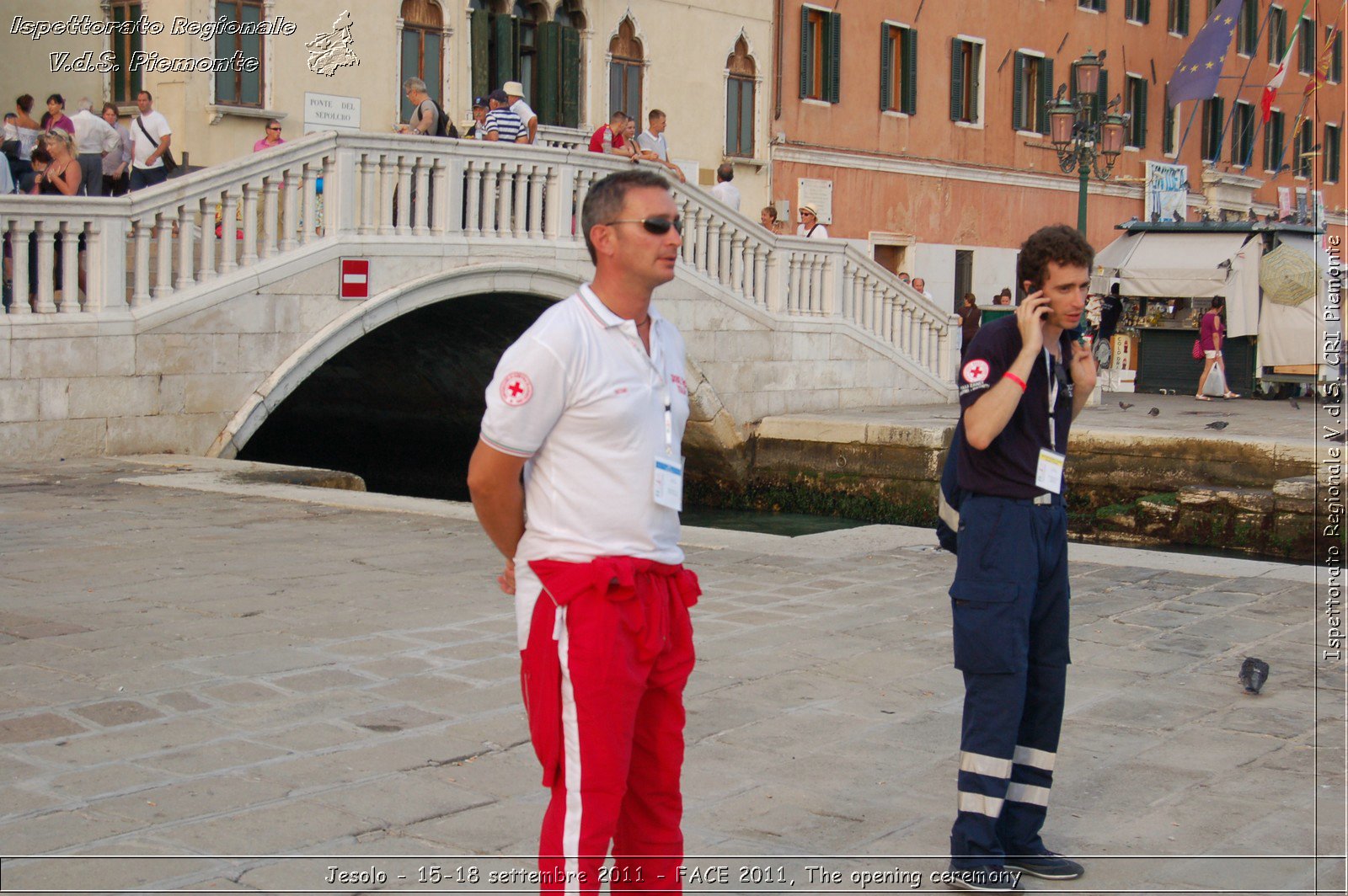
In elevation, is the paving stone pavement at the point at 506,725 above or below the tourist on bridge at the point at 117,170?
below

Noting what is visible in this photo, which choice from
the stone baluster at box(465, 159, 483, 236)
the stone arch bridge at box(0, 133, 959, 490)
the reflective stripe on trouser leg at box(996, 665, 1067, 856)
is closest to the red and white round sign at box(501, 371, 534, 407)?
the reflective stripe on trouser leg at box(996, 665, 1067, 856)

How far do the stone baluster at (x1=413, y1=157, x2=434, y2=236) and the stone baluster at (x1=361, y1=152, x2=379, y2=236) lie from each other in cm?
42

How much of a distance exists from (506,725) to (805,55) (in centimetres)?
2185

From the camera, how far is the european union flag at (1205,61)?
3034 cm

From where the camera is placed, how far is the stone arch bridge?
11.3 metres

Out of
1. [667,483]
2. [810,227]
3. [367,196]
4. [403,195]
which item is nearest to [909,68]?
[810,227]

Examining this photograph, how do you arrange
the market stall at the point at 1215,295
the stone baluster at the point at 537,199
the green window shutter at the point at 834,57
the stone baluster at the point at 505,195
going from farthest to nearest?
the green window shutter at the point at 834,57, the market stall at the point at 1215,295, the stone baluster at the point at 537,199, the stone baluster at the point at 505,195

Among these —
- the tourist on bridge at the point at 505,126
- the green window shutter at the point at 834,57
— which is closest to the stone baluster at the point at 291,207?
the tourist on bridge at the point at 505,126

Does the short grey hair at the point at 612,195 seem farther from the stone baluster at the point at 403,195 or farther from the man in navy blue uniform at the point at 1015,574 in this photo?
the stone baluster at the point at 403,195

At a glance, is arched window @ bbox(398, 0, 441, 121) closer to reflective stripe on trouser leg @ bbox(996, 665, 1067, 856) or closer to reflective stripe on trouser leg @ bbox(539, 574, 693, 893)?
reflective stripe on trouser leg @ bbox(996, 665, 1067, 856)

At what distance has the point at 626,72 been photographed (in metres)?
22.3

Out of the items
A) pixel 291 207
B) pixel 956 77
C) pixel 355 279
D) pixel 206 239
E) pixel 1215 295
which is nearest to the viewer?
pixel 206 239

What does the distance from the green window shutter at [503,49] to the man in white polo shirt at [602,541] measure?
1782cm

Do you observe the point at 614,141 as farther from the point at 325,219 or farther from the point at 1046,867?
the point at 1046,867
